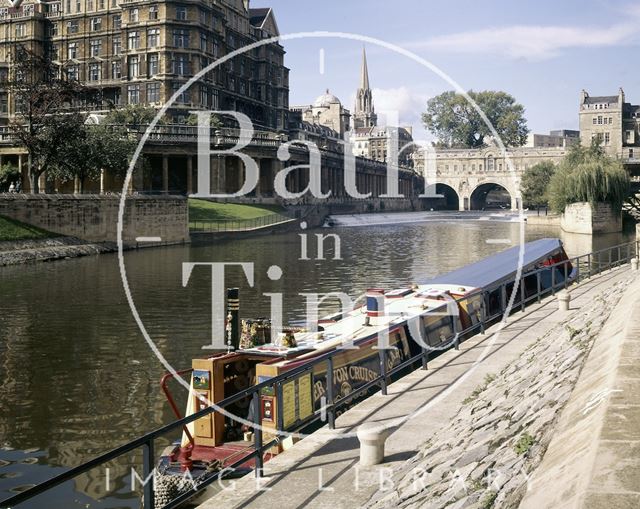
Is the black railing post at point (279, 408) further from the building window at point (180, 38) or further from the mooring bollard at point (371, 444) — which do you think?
the building window at point (180, 38)

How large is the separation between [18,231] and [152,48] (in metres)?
57.3

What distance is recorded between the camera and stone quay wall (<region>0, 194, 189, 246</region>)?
196ft

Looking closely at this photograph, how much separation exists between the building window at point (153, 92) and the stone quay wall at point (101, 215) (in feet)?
131

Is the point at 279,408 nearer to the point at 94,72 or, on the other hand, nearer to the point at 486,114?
the point at 94,72

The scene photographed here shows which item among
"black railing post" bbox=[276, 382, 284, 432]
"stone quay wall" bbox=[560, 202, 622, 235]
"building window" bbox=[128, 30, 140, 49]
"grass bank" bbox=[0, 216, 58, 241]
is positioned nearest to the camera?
"black railing post" bbox=[276, 382, 284, 432]

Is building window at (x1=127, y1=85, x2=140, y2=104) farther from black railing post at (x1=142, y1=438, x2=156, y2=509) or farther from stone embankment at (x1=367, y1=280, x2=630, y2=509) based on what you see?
black railing post at (x1=142, y1=438, x2=156, y2=509)

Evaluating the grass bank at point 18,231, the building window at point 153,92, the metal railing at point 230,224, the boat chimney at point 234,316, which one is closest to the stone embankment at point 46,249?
the grass bank at point 18,231

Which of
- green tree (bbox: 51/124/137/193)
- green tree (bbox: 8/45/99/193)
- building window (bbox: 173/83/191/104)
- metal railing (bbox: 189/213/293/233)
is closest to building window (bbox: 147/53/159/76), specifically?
building window (bbox: 173/83/191/104)

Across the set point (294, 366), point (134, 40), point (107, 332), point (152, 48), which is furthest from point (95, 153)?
point (294, 366)

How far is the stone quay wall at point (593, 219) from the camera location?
88.3m

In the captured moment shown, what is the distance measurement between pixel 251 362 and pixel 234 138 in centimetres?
8499

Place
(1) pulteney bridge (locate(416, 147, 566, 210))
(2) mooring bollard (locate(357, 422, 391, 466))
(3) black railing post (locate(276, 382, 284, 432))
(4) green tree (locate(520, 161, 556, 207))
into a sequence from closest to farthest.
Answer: (2) mooring bollard (locate(357, 422, 391, 466)) → (3) black railing post (locate(276, 382, 284, 432)) → (4) green tree (locate(520, 161, 556, 207)) → (1) pulteney bridge (locate(416, 147, 566, 210))

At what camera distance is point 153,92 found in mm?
107875

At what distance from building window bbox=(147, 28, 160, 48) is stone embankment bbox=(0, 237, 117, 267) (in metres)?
51.4
